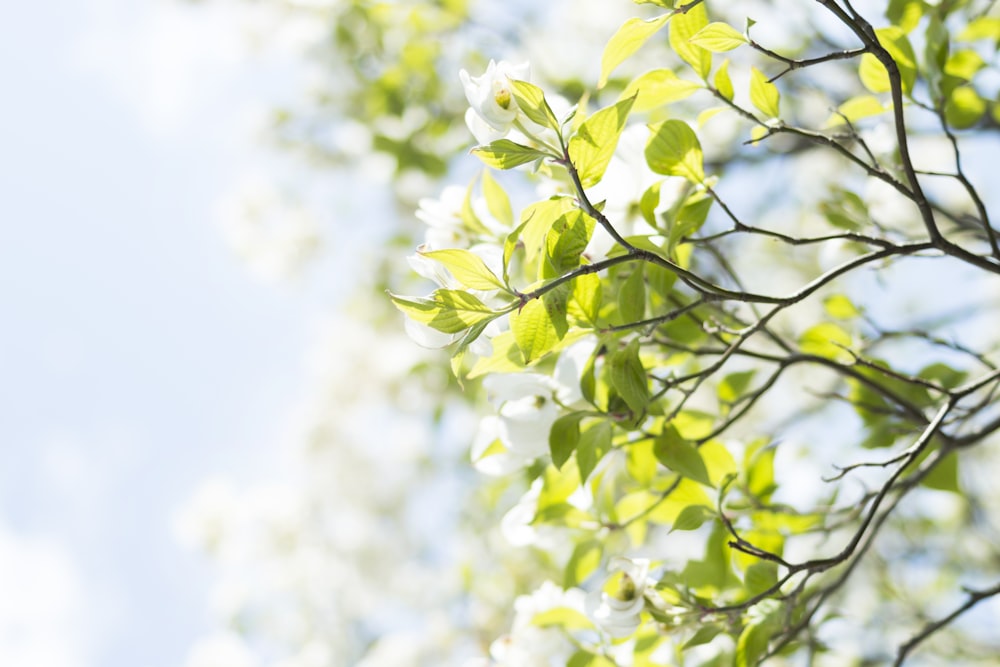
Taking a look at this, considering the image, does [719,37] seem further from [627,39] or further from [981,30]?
[981,30]

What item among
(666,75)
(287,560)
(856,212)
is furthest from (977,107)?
(287,560)

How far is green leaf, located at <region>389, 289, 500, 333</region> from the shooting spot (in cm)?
40

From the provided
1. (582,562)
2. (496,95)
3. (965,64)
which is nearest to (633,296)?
(496,95)

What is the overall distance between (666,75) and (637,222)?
0.34 ft

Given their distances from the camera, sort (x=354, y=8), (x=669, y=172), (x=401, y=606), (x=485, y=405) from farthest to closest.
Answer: (x=401, y=606) → (x=354, y=8) → (x=485, y=405) → (x=669, y=172)

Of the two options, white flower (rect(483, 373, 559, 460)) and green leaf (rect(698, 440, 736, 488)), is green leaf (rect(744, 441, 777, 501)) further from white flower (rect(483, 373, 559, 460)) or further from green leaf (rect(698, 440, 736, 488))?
white flower (rect(483, 373, 559, 460))

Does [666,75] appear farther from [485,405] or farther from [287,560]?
[287,560]

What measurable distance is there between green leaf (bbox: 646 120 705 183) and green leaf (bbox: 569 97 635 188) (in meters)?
0.10

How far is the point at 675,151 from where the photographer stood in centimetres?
52

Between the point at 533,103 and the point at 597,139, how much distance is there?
0.04 meters

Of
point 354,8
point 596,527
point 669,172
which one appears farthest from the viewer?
point 354,8

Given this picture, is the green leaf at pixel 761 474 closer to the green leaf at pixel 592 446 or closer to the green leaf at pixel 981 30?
the green leaf at pixel 592 446

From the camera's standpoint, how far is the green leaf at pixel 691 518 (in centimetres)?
53

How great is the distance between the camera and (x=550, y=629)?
26.0 inches
